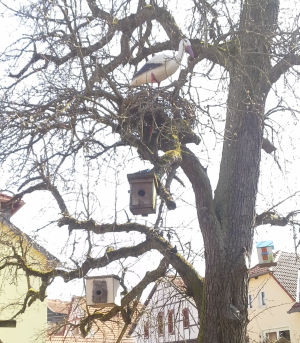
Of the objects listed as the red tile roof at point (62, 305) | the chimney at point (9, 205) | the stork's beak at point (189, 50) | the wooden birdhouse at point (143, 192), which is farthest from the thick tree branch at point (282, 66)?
the red tile roof at point (62, 305)

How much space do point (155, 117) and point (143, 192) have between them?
2.35 feet

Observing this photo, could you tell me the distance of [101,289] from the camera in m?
6.89

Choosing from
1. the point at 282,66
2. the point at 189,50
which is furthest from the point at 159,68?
the point at 282,66

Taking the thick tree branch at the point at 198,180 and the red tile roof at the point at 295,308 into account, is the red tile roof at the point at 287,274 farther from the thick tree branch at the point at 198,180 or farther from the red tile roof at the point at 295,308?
the thick tree branch at the point at 198,180

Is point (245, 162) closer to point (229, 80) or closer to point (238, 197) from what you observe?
point (238, 197)

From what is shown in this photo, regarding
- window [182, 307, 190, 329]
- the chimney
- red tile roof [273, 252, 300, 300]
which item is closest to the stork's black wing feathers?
the chimney

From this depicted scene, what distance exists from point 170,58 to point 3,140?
1812 millimetres

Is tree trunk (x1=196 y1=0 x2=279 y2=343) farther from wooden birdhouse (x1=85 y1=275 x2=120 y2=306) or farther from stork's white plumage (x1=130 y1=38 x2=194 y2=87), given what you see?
wooden birdhouse (x1=85 y1=275 x2=120 y2=306)

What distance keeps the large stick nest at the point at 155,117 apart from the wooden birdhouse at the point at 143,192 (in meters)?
0.30

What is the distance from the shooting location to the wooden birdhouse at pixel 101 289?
685 centimetres

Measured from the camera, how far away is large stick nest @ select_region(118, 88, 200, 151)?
5.24 meters

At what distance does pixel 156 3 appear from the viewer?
620cm

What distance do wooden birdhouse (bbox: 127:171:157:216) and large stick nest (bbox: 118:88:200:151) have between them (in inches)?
12.0

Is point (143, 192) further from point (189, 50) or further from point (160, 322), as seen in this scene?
point (160, 322)
